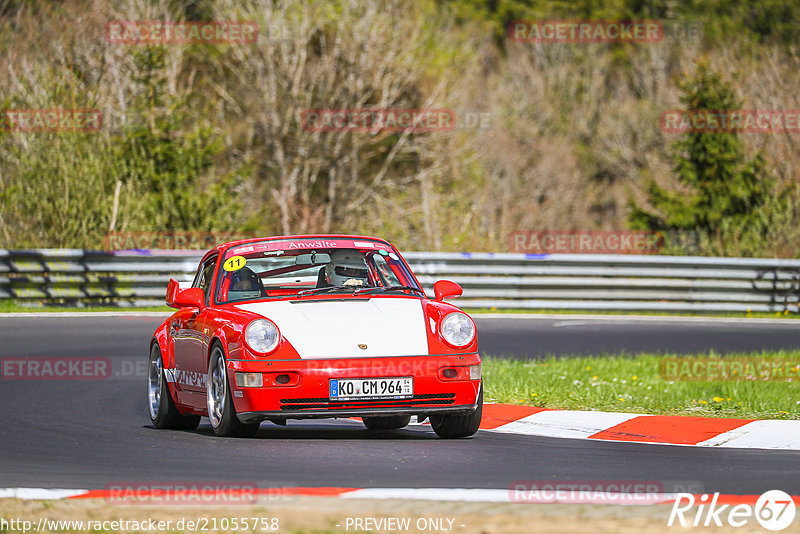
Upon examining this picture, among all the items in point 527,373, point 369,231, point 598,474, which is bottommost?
point 369,231

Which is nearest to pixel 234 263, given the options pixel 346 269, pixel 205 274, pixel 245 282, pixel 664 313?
pixel 245 282

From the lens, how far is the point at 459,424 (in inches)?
338

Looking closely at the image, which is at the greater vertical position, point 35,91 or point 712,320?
point 35,91

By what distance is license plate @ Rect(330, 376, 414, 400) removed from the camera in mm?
7973

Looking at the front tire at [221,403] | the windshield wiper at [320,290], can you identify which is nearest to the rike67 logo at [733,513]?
the front tire at [221,403]

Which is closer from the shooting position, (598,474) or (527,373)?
(598,474)

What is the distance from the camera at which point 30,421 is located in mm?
9656

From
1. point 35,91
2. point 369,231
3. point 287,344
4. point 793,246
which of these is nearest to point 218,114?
point 369,231

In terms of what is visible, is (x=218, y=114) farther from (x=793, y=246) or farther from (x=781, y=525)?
(x=781, y=525)

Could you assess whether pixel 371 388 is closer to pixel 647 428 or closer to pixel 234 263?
pixel 234 263

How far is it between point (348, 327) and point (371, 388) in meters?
0.42

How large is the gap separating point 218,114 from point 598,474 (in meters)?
A: 33.0

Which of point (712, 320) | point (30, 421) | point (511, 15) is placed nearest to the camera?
point (30, 421)

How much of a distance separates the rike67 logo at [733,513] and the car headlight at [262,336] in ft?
10.5
